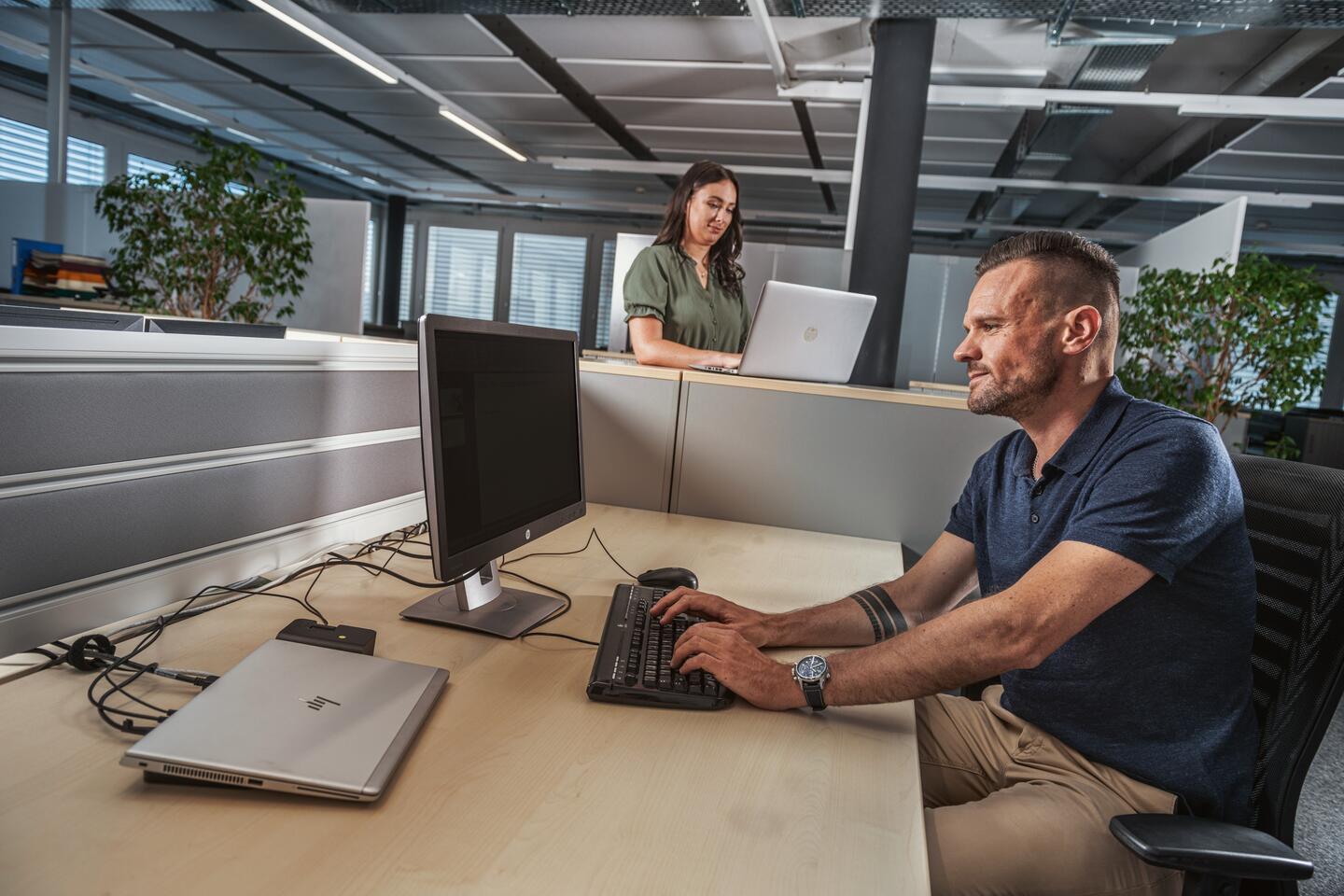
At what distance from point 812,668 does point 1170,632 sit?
48 cm

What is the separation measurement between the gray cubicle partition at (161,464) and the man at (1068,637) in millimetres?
626

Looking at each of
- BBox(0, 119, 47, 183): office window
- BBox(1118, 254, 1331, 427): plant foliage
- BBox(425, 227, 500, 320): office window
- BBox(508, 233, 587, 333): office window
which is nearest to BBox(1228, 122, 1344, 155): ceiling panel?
BBox(1118, 254, 1331, 427): plant foliage

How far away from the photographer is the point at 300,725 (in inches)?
30.5

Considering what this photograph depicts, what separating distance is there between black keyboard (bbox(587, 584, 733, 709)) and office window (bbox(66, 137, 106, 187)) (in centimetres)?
853

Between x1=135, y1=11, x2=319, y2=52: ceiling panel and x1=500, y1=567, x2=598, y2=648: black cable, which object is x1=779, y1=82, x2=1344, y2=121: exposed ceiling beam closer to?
x1=135, y1=11, x2=319, y2=52: ceiling panel

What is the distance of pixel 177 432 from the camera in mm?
1099

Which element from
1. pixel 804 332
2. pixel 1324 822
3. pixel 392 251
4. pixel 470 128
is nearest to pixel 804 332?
pixel 804 332

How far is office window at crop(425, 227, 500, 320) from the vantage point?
37.2 ft

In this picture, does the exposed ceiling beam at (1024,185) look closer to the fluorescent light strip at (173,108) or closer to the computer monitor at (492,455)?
the fluorescent light strip at (173,108)

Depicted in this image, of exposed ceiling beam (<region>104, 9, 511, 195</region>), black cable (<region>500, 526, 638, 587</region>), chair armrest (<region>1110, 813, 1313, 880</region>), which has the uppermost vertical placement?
exposed ceiling beam (<region>104, 9, 511, 195</region>)

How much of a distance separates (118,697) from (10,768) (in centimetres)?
14

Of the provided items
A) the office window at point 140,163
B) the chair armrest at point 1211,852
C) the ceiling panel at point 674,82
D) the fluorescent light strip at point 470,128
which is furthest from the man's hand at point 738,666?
the office window at point 140,163

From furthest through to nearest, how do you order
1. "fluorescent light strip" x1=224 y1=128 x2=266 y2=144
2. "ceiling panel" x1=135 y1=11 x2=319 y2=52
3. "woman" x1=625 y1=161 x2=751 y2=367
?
1. "fluorescent light strip" x1=224 y1=128 x2=266 y2=144
2. "ceiling panel" x1=135 y1=11 x2=319 y2=52
3. "woman" x1=625 y1=161 x2=751 y2=367

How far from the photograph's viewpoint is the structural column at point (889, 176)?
12.9ft
